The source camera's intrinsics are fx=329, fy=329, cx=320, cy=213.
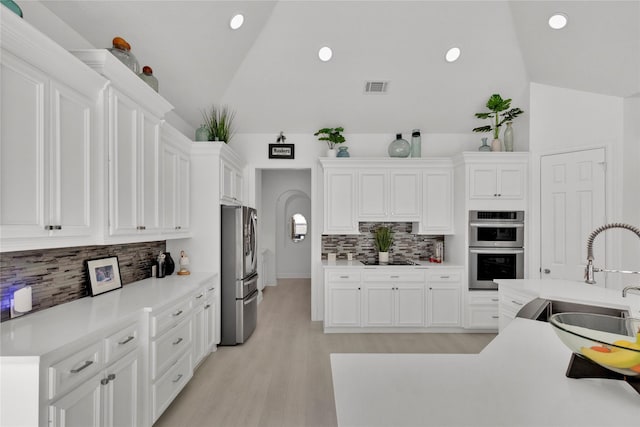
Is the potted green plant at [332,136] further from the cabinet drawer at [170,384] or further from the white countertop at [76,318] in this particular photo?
the cabinet drawer at [170,384]

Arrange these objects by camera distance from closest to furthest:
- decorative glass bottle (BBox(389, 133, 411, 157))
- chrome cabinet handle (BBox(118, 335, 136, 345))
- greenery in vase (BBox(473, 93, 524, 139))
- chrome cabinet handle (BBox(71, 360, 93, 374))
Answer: chrome cabinet handle (BBox(71, 360, 93, 374)) → chrome cabinet handle (BBox(118, 335, 136, 345)) → greenery in vase (BBox(473, 93, 524, 139)) → decorative glass bottle (BBox(389, 133, 411, 157))

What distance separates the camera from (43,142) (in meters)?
1.59

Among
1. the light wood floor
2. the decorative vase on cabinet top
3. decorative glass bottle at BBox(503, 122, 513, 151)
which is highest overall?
decorative glass bottle at BBox(503, 122, 513, 151)

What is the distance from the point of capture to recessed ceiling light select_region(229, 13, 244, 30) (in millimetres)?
3247

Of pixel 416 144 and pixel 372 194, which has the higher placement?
pixel 416 144

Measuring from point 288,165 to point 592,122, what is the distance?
12.0 ft

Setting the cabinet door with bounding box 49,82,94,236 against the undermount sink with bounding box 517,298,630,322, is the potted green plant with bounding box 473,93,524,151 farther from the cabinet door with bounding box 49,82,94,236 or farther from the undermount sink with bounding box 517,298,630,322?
the cabinet door with bounding box 49,82,94,236

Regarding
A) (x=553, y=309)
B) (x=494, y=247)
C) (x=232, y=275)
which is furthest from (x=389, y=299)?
(x=553, y=309)

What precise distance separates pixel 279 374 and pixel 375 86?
3.55 metres

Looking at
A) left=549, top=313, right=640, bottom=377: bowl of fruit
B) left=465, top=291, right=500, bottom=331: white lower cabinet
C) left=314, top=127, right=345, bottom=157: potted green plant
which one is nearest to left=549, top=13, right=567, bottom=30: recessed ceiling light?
left=314, top=127, right=345, bottom=157: potted green plant

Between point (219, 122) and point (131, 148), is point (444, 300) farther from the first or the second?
point (131, 148)

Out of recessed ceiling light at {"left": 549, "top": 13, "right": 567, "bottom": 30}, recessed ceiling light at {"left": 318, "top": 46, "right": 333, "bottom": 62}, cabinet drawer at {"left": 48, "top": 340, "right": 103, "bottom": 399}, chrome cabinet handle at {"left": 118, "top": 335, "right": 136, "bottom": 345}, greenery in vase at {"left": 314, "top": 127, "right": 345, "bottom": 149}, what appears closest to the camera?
cabinet drawer at {"left": 48, "top": 340, "right": 103, "bottom": 399}

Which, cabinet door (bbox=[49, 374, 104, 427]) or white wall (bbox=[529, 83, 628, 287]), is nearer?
cabinet door (bbox=[49, 374, 104, 427])

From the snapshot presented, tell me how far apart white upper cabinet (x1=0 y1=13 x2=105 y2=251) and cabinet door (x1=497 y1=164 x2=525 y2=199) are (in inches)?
169
